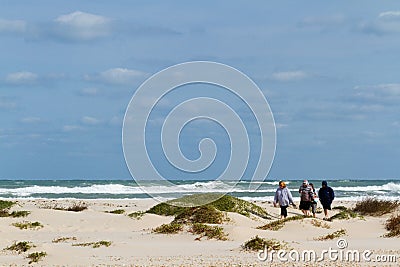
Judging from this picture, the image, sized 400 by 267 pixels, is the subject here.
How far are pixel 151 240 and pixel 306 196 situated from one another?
26.5ft

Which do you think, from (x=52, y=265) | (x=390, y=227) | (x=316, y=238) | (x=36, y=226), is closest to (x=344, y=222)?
(x=390, y=227)

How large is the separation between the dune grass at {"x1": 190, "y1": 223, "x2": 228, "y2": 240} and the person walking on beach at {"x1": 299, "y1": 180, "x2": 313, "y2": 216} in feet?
21.4

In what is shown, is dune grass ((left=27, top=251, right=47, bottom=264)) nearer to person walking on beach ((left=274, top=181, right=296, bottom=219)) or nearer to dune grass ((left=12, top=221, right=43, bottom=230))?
dune grass ((left=12, top=221, right=43, bottom=230))

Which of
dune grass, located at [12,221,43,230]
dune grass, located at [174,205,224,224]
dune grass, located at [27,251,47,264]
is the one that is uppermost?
dune grass, located at [174,205,224,224]

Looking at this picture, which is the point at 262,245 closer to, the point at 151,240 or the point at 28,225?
the point at 151,240

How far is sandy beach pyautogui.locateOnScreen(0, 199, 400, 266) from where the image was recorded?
14.5 metres

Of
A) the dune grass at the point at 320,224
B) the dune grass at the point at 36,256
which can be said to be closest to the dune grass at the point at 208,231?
the dune grass at the point at 320,224

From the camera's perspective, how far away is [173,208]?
2661cm

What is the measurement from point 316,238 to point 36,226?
9468 millimetres

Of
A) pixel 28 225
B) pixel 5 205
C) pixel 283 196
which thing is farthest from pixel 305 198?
pixel 5 205

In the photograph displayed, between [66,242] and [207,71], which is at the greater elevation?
[207,71]

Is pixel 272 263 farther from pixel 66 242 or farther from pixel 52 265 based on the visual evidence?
pixel 66 242

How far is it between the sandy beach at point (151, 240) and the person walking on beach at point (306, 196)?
5.59 ft

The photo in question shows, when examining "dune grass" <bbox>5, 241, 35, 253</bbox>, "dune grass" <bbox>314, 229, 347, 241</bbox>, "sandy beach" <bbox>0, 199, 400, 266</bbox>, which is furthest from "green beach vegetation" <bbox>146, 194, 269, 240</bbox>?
"dune grass" <bbox>5, 241, 35, 253</bbox>
